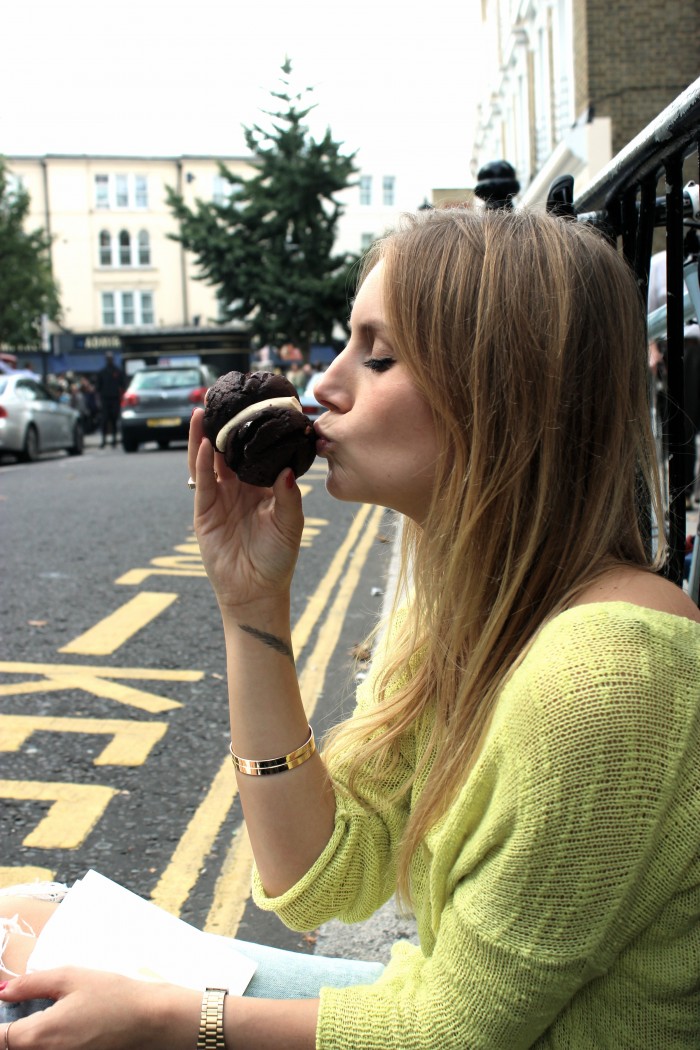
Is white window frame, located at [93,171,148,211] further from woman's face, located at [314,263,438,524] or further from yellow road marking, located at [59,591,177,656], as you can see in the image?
woman's face, located at [314,263,438,524]

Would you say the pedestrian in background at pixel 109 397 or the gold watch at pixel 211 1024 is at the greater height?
the pedestrian in background at pixel 109 397

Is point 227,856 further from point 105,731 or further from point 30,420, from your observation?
point 30,420

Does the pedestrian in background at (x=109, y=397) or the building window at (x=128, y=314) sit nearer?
the pedestrian in background at (x=109, y=397)

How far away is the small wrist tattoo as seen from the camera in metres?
1.62

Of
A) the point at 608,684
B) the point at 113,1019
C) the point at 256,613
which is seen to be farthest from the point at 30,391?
the point at 608,684

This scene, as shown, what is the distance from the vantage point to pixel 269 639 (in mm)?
1626

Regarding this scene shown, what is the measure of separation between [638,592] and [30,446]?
15.9 m

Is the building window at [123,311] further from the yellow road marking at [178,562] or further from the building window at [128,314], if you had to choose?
the yellow road marking at [178,562]

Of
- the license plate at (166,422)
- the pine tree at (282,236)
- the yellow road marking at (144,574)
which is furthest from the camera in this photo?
the pine tree at (282,236)

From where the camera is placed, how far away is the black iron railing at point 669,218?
1918 mm

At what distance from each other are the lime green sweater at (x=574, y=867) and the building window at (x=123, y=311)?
51818 millimetres

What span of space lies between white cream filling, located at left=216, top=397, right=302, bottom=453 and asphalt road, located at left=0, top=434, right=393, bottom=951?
72cm

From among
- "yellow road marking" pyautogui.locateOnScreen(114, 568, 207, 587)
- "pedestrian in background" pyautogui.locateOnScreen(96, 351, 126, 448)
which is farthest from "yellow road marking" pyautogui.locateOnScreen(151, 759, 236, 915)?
"pedestrian in background" pyautogui.locateOnScreen(96, 351, 126, 448)

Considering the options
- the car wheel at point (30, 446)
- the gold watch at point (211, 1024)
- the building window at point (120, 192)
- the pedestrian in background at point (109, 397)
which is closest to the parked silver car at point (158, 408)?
the car wheel at point (30, 446)
